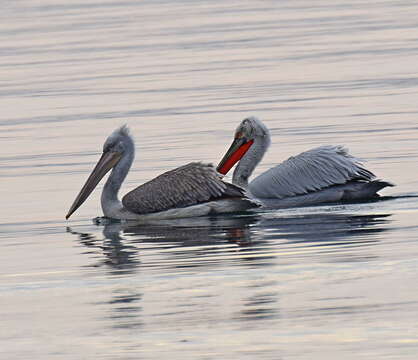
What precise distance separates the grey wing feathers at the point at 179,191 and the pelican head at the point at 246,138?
3.85ft

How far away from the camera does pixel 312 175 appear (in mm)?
11609

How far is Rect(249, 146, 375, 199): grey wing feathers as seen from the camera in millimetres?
11570

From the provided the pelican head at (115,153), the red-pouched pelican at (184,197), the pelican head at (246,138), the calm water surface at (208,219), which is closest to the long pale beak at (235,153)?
the pelican head at (246,138)

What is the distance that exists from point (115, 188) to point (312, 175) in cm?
152

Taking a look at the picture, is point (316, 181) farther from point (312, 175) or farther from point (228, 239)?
point (228, 239)

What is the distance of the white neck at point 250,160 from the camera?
12.3 meters

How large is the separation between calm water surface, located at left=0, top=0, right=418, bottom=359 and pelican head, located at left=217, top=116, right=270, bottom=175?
29.8 inches

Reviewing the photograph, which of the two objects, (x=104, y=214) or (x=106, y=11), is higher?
(x=106, y=11)

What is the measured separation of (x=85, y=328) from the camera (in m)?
7.48

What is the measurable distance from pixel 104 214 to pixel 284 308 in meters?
4.33

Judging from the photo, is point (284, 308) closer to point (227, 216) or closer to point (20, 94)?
point (227, 216)

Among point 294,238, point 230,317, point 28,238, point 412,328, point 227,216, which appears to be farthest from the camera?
point 227,216

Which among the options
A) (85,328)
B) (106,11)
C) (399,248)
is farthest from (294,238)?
(106,11)

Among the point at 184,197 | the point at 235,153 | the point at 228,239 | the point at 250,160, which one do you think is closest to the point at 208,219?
the point at 184,197
